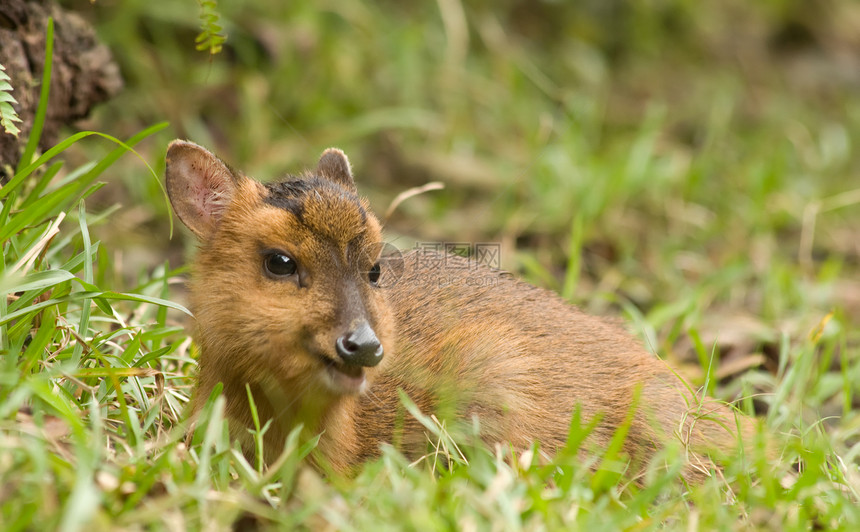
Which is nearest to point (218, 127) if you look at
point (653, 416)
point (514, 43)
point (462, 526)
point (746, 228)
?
point (514, 43)

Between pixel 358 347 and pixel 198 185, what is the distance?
1.21 meters

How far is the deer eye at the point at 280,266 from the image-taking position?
12.4ft

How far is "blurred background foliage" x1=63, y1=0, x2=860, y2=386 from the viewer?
695 cm

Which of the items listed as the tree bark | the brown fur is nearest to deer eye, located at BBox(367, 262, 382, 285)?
the brown fur

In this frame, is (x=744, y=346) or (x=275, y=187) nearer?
(x=275, y=187)

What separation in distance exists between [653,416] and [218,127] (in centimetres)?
511

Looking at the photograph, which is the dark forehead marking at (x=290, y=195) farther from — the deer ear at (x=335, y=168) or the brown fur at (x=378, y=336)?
the deer ear at (x=335, y=168)

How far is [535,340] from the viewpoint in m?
4.54

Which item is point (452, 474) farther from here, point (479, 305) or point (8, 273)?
point (8, 273)

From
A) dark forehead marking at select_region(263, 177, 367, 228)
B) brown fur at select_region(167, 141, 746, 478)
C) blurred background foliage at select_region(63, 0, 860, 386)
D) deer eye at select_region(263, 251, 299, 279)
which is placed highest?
dark forehead marking at select_region(263, 177, 367, 228)

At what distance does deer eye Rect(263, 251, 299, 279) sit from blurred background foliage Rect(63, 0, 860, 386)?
2.44 meters

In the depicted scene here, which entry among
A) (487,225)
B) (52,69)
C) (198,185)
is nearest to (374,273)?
(198,185)

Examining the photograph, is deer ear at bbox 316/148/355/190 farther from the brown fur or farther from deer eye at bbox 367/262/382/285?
deer eye at bbox 367/262/382/285

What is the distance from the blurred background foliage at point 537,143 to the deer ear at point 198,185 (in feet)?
7.74
